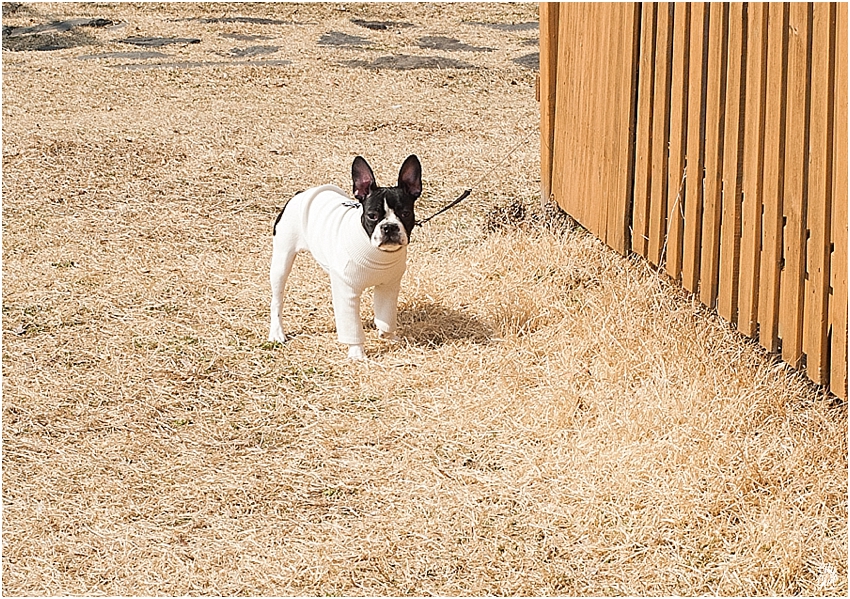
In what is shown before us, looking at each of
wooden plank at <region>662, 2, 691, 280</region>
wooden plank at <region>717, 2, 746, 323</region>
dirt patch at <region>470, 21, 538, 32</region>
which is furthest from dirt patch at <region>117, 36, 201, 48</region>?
wooden plank at <region>717, 2, 746, 323</region>

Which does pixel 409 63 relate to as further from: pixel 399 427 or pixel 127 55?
pixel 399 427

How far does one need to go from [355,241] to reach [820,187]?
1.96 metres

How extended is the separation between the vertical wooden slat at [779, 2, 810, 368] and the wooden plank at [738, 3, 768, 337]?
0.17 metres

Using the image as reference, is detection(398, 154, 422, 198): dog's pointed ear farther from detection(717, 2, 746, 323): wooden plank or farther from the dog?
detection(717, 2, 746, 323): wooden plank

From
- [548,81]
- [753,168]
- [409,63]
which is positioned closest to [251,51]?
[409,63]

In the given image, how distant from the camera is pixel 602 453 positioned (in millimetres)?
4035

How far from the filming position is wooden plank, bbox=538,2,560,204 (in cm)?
654

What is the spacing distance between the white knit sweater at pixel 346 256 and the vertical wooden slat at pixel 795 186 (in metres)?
1.63

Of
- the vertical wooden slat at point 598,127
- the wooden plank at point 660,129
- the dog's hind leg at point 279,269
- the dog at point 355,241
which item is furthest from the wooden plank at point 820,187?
the dog's hind leg at point 279,269

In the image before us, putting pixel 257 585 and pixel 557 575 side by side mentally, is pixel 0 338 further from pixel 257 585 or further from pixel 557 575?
pixel 557 575

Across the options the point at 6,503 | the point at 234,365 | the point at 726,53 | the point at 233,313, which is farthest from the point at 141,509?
the point at 726,53

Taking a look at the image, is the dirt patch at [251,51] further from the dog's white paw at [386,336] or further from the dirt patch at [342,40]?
the dog's white paw at [386,336]

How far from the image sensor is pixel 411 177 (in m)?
4.92

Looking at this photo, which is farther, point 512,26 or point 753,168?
point 512,26
